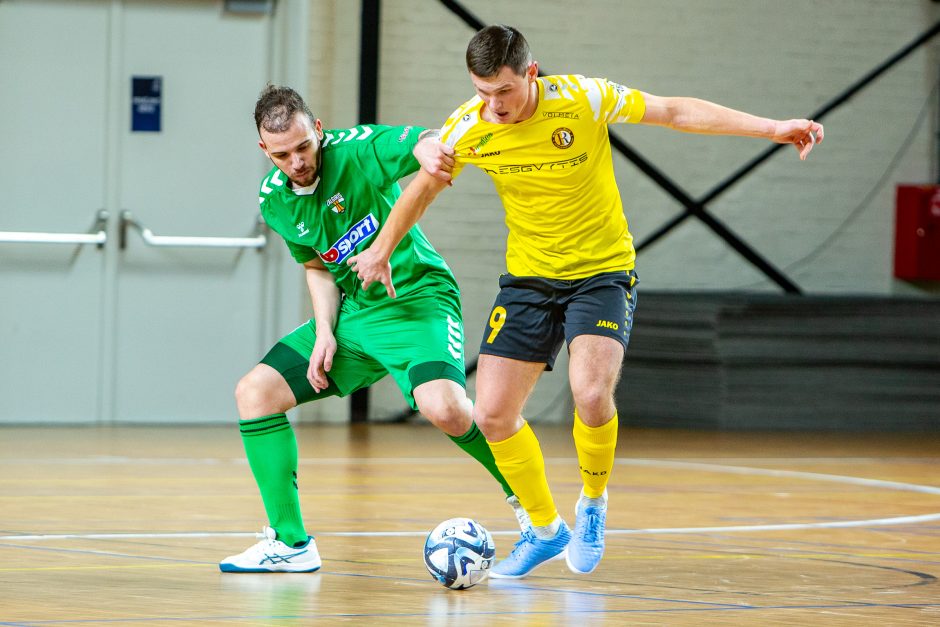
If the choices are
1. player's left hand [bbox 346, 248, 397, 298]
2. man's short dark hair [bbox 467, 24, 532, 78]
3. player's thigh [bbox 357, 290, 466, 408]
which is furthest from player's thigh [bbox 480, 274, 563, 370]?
man's short dark hair [bbox 467, 24, 532, 78]

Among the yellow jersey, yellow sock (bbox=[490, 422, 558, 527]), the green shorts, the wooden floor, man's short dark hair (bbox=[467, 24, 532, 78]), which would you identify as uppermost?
man's short dark hair (bbox=[467, 24, 532, 78])

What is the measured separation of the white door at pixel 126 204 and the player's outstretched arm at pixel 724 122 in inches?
242

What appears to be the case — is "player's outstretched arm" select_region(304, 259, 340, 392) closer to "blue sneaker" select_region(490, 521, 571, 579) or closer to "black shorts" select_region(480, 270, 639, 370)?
"black shorts" select_region(480, 270, 639, 370)

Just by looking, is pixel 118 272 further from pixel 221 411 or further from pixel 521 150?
pixel 521 150

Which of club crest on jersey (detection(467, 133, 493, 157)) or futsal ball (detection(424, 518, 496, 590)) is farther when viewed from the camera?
club crest on jersey (detection(467, 133, 493, 157))

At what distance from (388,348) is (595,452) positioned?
0.71m

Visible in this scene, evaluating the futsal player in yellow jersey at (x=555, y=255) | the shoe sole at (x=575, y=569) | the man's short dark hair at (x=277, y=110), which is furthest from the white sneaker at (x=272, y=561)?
the man's short dark hair at (x=277, y=110)

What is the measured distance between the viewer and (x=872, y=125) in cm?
1205

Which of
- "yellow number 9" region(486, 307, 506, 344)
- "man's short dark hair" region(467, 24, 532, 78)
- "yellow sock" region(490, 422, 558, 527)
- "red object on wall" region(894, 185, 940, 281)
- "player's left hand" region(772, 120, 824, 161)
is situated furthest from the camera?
"red object on wall" region(894, 185, 940, 281)

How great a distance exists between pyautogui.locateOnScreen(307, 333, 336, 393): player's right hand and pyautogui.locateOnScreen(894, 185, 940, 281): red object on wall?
8.33 m

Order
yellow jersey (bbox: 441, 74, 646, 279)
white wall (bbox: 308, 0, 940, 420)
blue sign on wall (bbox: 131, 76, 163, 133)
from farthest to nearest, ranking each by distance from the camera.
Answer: white wall (bbox: 308, 0, 940, 420), blue sign on wall (bbox: 131, 76, 163, 133), yellow jersey (bbox: 441, 74, 646, 279)

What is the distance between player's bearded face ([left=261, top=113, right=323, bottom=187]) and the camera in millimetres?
4414

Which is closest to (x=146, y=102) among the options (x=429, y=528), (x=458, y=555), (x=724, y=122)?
(x=429, y=528)

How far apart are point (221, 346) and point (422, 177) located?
20.4 feet
